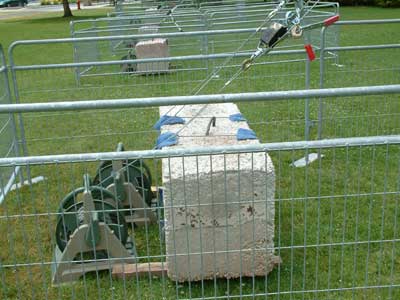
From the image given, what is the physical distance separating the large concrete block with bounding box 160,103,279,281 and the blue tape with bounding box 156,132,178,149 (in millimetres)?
287

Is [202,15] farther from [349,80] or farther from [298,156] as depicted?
[298,156]

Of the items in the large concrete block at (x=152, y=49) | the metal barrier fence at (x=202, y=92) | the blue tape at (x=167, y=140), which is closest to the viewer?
the blue tape at (x=167, y=140)

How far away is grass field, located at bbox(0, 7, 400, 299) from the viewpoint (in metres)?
3.85

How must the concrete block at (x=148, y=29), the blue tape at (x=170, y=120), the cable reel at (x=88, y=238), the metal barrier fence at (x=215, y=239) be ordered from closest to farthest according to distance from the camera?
1. the metal barrier fence at (x=215, y=239)
2. the cable reel at (x=88, y=238)
3. the blue tape at (x=170, y=120)
4. the concrete block at (x=148, y=29)

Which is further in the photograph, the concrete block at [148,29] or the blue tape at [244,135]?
the concrete block at [148,29]

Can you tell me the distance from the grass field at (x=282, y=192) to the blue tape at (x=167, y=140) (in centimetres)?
51

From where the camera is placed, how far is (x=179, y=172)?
3572mm

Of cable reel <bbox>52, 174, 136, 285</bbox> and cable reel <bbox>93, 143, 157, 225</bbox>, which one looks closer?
cable reel <bbox>52, 174, 136, 285</bbox>

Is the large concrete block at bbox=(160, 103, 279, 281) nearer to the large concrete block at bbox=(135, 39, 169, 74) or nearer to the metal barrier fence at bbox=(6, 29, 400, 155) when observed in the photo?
the metal barrier fence at bbox=(6, 29, 400, 155)

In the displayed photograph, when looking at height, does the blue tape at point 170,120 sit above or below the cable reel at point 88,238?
above

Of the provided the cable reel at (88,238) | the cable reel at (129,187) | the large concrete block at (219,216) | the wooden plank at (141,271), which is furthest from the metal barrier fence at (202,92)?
the large concrete block at (219,216)

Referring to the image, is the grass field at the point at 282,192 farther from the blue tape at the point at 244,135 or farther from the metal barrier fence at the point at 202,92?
the blue tape at the point at 244,135

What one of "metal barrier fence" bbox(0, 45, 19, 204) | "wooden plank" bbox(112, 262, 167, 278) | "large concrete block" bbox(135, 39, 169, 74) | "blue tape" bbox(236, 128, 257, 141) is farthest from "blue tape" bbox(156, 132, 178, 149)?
"large concrete block" bbox(135, 39, 169, 74)

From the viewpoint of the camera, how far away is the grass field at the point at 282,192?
3.85 metres
